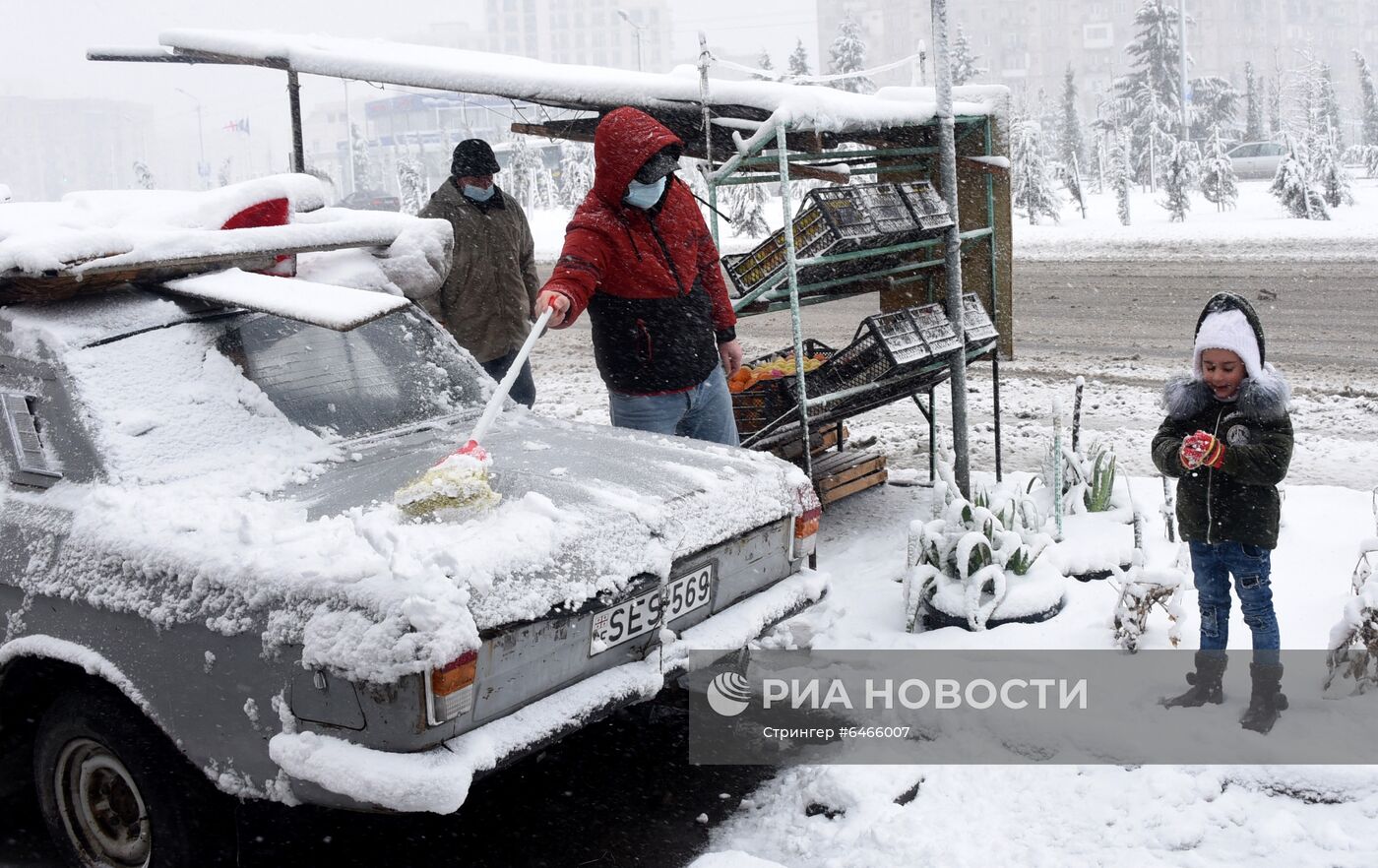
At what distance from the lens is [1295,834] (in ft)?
11.0

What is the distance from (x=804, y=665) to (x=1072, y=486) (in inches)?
82.6

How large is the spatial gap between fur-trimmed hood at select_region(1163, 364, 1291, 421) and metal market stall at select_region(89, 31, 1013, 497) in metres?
1.88

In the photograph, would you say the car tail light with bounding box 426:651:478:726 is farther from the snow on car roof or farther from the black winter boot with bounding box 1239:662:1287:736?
the snow on car roof

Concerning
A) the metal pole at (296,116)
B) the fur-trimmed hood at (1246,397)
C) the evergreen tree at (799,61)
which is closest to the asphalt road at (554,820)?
the fur-trimmed hood at (1246,397)

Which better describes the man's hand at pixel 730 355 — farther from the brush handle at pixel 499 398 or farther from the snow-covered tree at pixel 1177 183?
the snow-covered tree at pixel 1177 183

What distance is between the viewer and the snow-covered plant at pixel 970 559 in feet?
15.9

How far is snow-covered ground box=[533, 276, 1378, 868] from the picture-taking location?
3.38 m

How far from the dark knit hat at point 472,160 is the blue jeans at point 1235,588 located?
14.3ft

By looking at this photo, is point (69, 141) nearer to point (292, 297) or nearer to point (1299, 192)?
point (1299, 192)

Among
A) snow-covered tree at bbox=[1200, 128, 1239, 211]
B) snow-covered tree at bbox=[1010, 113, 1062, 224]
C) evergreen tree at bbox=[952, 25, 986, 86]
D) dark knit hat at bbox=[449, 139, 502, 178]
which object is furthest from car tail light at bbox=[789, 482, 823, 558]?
evergreen tree at bbox=[952, 25, 986, 86]

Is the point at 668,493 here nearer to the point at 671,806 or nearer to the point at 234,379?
the point at 671,806

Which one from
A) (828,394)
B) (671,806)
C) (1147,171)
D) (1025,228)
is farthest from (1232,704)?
(1147,171)

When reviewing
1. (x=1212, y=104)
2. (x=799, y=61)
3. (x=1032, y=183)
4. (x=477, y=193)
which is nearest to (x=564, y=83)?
(x=477, y=193)

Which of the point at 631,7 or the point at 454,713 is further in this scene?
the point at 631,7
